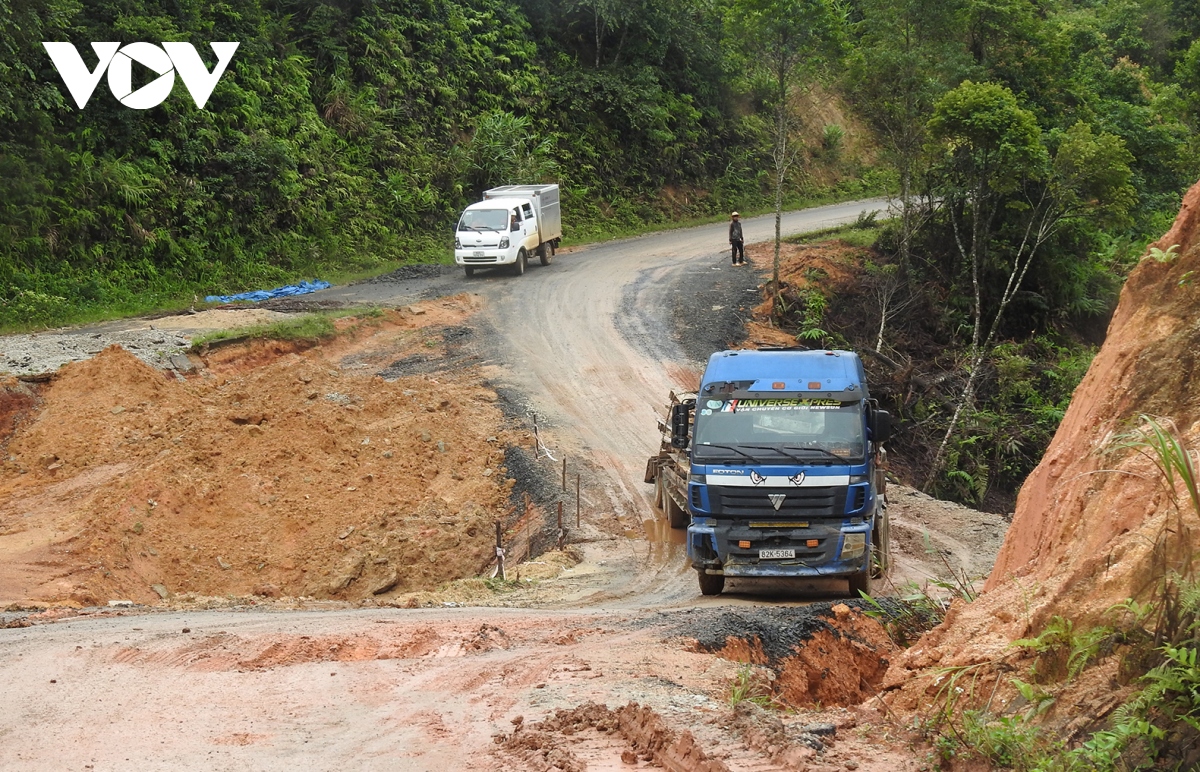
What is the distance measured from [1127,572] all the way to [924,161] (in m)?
25.2

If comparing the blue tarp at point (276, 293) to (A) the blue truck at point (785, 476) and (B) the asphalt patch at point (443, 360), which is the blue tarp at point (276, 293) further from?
(A) the blue truck at point (785, 476)

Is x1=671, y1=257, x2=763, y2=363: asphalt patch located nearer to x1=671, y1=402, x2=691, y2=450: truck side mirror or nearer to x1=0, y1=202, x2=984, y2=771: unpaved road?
x1=671, y1=402, x2=691, y2=450: truck side mirror

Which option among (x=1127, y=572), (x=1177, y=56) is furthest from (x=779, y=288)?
(x=1177, y=56)

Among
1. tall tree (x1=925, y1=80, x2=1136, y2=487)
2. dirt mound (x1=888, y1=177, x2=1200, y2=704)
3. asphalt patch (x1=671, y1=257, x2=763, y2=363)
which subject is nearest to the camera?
dirt mound (x1=888, y1=177, x2=1200, y2=704)

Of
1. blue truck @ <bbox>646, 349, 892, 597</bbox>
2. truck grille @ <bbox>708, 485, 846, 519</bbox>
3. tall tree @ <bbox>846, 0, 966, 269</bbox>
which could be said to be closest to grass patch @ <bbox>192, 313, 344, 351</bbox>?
blue truck @ <bbox>646, 349, 892, 597</bbox>

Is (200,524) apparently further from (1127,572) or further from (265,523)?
(1127,572)

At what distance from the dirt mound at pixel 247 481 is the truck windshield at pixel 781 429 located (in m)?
5.40

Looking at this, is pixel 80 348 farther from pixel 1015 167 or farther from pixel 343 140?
pixel 1015 167

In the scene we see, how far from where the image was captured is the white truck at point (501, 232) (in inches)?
1264

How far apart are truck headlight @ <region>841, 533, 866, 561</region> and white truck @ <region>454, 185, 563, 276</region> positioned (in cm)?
2105

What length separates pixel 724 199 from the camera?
45906 millimetres

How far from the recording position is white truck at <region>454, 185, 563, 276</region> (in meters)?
32.1

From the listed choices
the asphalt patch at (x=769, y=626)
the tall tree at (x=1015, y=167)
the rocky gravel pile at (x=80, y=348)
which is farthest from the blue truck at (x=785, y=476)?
the rocky gravel pile at (x=80, y=348)

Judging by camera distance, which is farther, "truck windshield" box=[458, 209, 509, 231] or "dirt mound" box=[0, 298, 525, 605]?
"truck windshield" box=[458, 209, 509, 231]
